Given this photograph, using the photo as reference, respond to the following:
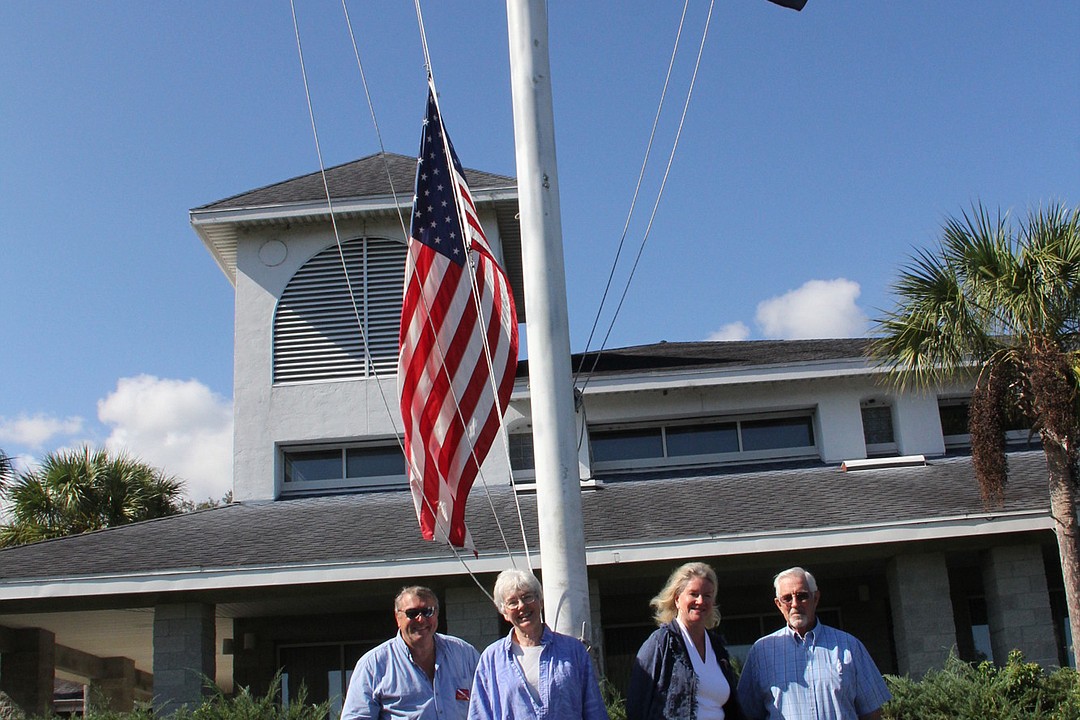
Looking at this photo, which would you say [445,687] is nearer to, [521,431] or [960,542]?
[960,542]

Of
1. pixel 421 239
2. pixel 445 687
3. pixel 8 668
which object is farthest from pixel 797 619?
pixel 8 668

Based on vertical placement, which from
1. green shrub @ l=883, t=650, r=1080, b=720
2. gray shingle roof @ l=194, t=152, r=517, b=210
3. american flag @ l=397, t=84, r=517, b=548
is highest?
gray shingle roof @ l=194, t=152, r=517, b=210

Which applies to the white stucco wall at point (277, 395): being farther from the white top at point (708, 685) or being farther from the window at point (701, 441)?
the white top at point (708, 685)

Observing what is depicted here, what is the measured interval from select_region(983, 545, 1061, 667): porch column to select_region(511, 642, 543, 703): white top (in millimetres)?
8234

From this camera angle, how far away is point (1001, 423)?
10.4 meters

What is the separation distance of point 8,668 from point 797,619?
11.5 meters

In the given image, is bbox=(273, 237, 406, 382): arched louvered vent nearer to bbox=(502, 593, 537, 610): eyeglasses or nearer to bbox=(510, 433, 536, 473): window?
bbox=(510, 433, 536, 473): window

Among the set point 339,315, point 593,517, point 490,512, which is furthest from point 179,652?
point 339,315

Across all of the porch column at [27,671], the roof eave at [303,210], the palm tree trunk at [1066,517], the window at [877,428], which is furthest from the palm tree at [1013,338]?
the porch column at [27,671]

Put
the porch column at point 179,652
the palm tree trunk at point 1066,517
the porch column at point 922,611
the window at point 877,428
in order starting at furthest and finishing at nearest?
the window at point 877,428
the porch column at point 179,652
the porch column at point 922,611
the palm tree trunk at point 1066,517

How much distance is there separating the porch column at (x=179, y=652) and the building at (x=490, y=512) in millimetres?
23

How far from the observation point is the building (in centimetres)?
1109

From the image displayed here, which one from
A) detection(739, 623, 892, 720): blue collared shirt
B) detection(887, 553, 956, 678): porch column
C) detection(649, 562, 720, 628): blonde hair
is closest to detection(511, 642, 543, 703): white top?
detection(649, 562, 720, 628): blonde hair

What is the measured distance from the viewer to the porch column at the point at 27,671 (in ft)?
43.3
